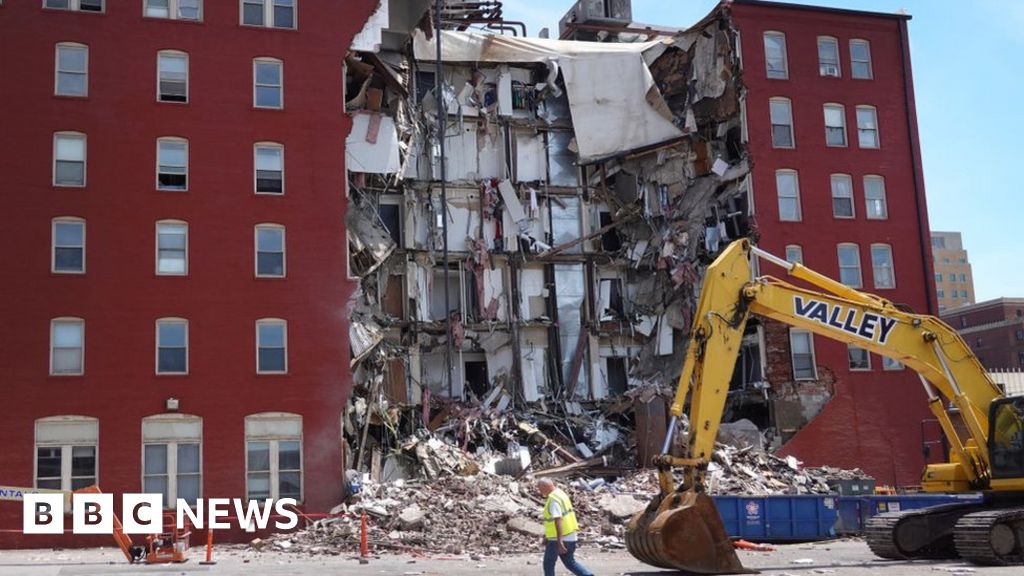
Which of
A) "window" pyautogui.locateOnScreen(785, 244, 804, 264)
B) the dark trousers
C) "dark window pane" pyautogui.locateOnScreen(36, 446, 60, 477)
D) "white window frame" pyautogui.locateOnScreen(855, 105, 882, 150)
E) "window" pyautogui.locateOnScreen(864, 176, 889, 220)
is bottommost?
the dark trousers

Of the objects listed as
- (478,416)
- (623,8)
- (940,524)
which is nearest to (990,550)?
(940,524)

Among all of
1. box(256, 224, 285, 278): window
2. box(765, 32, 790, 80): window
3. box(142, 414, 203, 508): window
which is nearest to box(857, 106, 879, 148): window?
box(765, 32, 790, 80): window

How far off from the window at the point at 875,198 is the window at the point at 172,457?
24854mm

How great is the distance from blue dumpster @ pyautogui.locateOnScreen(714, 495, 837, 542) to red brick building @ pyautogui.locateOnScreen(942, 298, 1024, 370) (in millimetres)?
68182

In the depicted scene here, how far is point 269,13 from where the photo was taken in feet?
116

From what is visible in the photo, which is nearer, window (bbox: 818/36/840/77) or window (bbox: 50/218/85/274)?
window (bbox: 50/218/85/274)

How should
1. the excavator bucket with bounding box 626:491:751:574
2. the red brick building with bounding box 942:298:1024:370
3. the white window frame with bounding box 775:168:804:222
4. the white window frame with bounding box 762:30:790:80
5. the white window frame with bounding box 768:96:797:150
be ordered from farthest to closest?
1. the red brick building with bounding box 942:298:1024:370
2. the white window frame with bounding box 762:30:790:80
3. the white window frame with bounding box 768:96:797:150
4. the white window frame with bounding box 775:168:804:222
5. the excavator bucket with bounding box 626:491:751:574

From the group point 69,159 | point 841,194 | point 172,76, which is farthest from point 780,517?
point 69,159

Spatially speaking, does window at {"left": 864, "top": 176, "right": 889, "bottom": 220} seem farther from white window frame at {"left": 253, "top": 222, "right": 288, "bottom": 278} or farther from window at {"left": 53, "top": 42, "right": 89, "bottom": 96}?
window at {"left": 53, "top": 42, "right": 89, "bottom": 96}

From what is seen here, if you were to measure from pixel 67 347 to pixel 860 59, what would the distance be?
2963 cm

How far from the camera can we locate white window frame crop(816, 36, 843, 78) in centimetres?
4256

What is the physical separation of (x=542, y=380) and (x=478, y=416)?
4.55 m

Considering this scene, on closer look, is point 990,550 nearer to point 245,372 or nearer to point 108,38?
point 245,372

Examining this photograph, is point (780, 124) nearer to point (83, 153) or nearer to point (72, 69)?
point (83, 153)
